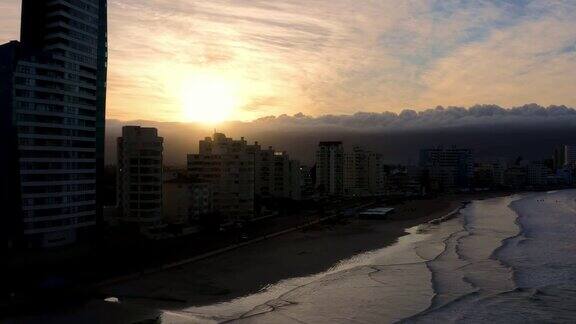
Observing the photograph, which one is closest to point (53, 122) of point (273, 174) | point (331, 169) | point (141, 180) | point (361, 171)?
point (141, 180)

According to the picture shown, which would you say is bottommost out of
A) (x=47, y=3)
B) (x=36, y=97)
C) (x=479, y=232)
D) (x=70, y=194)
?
(x=479, y=232)

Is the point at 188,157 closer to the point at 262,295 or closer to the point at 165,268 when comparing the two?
the point at 165,268

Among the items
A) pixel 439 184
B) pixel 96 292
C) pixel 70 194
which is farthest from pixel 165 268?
pixel 439 184

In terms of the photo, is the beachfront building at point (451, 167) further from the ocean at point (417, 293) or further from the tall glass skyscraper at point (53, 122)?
the tall glass skyscraper at point (53, 122)

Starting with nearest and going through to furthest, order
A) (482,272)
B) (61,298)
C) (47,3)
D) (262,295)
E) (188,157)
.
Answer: (61,298) < (262,295) < (482,272) < (47,3) < (188,157)

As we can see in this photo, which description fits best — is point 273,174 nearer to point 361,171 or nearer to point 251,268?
point 361,171

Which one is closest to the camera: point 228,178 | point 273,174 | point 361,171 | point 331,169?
point 228,178
